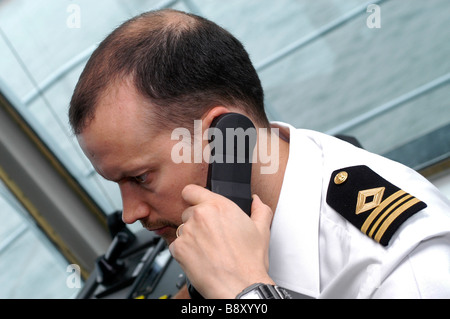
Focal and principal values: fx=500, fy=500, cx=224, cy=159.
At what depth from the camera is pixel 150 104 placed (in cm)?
93

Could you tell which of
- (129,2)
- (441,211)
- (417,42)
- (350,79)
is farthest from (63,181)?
(441,211)

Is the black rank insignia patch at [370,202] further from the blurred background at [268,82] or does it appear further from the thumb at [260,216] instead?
the blurred background at [268,82]

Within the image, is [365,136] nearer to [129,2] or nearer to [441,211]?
[129,2]

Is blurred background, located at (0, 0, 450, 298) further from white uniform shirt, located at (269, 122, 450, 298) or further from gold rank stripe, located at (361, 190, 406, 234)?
gold rank stripe, located at (361, 190, 406, 234)

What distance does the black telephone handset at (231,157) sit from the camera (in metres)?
0.90

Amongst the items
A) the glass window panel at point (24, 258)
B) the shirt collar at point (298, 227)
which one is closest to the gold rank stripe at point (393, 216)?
the shirt collar at point (298, 227)

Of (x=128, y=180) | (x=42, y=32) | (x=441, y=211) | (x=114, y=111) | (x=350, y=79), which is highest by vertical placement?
(x=42, y=32)

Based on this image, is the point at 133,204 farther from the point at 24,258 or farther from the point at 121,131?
the point at 24,258

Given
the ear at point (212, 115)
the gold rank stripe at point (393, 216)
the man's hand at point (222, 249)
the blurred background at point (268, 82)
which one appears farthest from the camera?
the blurred background at point (268, 82)

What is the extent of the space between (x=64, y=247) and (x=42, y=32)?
37.6 inches

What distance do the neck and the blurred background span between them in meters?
1.12

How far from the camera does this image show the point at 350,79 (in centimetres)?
210

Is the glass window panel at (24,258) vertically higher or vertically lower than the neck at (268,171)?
lower

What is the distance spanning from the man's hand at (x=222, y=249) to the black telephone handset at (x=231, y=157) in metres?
0.07
